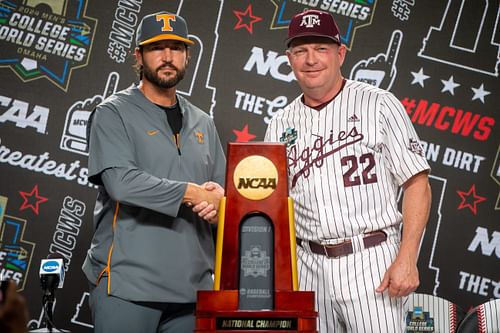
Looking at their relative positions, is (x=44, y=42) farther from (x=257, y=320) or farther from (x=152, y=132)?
(x=257, y=320)

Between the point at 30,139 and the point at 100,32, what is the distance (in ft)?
2.18

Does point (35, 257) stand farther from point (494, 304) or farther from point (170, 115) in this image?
point (494, 304)

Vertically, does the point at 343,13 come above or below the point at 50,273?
above

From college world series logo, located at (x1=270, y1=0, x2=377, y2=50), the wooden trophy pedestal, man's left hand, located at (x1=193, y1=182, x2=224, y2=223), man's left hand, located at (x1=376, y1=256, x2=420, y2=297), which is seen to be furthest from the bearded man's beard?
college world series logo, located at (x1=270, y1=0, x2=377, y2=50)

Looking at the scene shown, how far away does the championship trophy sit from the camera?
7.00 ft

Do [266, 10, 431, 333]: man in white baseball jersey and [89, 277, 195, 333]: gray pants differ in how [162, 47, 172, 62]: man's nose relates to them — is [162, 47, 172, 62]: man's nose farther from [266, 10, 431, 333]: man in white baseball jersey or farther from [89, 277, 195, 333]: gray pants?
[89, 277, 195, 333]: gray pants

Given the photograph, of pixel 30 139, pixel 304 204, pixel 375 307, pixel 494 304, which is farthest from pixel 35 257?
pixel 494 304

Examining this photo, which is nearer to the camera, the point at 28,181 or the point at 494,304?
the point at 494,304

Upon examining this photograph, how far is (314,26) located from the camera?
100 inches

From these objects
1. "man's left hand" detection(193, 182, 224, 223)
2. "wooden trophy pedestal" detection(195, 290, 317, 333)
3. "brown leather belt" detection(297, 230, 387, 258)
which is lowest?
"wooden trophy pedestal" detection(195, 290, 317, 333)

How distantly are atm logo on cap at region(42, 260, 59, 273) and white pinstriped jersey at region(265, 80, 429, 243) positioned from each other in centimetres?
86

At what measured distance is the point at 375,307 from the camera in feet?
7.80

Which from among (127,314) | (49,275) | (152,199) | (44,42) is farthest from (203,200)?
(44,42)

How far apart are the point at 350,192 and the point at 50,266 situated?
105cm
